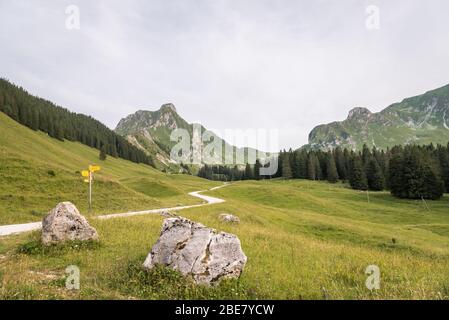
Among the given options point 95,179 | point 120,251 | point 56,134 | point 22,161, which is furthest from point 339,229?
point 56,134

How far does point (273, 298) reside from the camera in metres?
8.27

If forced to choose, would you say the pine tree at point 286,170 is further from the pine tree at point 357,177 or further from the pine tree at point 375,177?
the pine tree at point 375,177

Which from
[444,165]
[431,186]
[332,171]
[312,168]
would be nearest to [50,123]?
[312,168]

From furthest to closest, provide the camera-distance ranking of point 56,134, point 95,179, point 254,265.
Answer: point 56,134 → point 95,179 → point 254,265

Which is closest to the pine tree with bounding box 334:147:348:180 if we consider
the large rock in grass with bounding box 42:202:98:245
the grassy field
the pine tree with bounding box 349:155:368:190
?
the pine tree with bounding box 349:155:368:190

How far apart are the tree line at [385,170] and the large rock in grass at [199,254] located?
9139 cm

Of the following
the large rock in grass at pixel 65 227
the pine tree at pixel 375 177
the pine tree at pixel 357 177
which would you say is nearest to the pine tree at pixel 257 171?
the pine tree at pixel 357 177

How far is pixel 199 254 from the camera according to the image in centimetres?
945

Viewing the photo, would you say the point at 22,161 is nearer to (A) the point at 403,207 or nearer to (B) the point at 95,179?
(B) the point at 95,179

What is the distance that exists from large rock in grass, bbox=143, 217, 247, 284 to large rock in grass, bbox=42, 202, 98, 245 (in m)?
6.11

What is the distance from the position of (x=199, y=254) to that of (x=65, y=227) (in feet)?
28.0

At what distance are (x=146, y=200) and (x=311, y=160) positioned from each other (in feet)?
344

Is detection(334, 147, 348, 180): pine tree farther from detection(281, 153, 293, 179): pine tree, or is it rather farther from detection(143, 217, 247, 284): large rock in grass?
detection(143, 217, 247, 284): large rock in grass

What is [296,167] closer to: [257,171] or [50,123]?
[257,171]
